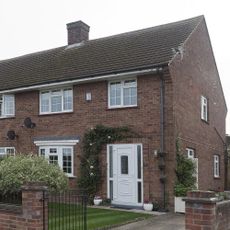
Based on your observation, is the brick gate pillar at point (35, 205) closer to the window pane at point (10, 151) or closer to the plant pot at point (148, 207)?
the plant pot at point (148, 207)

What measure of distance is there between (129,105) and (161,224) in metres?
5.59

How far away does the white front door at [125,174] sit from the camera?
50.2ft

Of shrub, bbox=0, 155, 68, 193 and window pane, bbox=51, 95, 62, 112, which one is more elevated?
window pane, bbox=51, 95, 62, 112

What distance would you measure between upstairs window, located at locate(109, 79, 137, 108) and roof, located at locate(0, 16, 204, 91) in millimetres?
656

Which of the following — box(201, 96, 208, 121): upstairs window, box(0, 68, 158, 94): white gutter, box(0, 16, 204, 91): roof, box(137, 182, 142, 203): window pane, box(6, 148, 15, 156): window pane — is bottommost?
box(137, 182, 142, 203): window pane

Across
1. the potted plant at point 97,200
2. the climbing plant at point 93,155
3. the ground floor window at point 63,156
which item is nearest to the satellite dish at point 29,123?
the ground floor window at point 63,156

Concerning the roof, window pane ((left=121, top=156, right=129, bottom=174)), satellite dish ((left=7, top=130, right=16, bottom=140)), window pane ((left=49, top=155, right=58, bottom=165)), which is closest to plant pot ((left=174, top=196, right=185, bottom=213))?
window pane ((left=121, top=156, right=129, bottom=174))

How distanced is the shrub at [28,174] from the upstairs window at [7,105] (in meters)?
7.30

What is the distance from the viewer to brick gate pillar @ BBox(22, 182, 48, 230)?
7.88 m

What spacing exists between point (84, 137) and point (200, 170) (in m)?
5.71

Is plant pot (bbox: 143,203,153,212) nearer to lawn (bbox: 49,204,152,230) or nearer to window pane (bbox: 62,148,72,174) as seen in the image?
lawn (bbox: 49,204,152,230)

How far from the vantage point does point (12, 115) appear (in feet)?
65.8

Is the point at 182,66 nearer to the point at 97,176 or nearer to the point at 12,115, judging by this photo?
the point at 97,176

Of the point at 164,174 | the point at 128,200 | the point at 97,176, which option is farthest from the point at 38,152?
the point at 164,174
